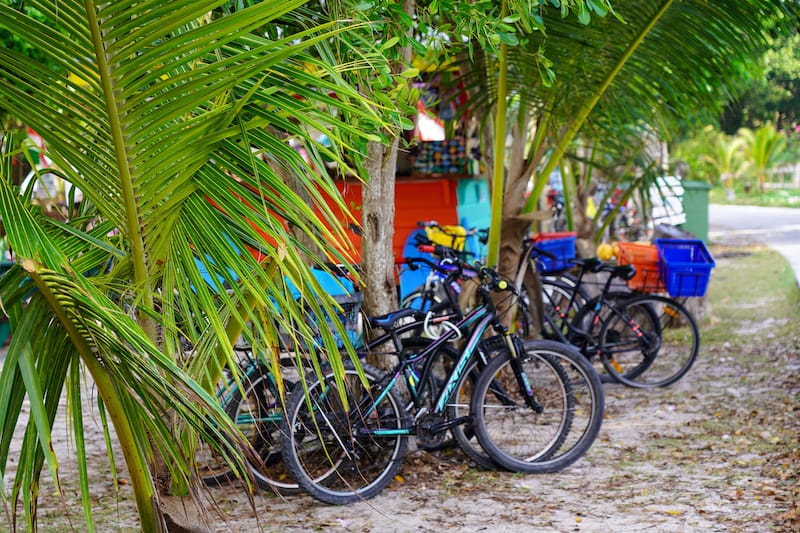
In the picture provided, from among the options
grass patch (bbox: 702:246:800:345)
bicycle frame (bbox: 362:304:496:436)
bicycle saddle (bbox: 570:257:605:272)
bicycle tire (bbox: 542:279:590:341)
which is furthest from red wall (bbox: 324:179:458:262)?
bicycle frame (bbox: 362:304:496:436)

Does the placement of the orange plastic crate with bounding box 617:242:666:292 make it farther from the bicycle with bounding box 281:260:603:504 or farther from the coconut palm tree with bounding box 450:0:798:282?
the bicycle with bounding box 281:260:603:504

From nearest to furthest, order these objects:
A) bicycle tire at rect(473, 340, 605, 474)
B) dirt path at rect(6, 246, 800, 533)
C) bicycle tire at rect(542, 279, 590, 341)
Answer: dirt path at rect(6, 246, 800, 533), bicycle tire at rect(473, 340, 605, 474), bicycle tire at rect(542, 279, 590, 341)

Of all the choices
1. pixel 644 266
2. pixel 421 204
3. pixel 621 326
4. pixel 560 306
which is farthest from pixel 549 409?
pixel 421 204

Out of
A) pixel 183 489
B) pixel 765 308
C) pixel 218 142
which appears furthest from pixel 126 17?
pixel 765 308

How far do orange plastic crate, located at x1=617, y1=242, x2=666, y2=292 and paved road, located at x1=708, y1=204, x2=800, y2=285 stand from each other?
553 centimetres

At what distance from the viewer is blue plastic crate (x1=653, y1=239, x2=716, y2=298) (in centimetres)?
675

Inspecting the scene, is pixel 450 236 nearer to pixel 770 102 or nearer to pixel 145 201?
pixel 145 201

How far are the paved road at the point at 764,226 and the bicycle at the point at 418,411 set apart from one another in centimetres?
808

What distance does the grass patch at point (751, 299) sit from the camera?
9.11 metres

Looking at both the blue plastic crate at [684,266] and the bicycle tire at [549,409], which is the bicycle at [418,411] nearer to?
the bicycle tire at [549,409]

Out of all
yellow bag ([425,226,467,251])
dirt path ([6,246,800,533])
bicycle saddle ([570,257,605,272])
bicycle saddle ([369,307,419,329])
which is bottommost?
dirt path ([6,246,800,533])

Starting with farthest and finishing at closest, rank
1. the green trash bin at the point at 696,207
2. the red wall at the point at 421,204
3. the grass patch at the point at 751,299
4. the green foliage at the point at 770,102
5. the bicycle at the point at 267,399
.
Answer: the green foliage at the point at 770,102, the green trash bin at the point at 696,207, the red wall at the point at 421,204, the grass patch at the point at 751,299, the bicycle at the point at 267,399

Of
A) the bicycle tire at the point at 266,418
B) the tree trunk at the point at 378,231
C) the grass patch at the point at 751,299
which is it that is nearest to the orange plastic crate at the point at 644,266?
the grass patch at the point at 751,299

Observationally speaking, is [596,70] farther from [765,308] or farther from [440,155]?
[765,308]
